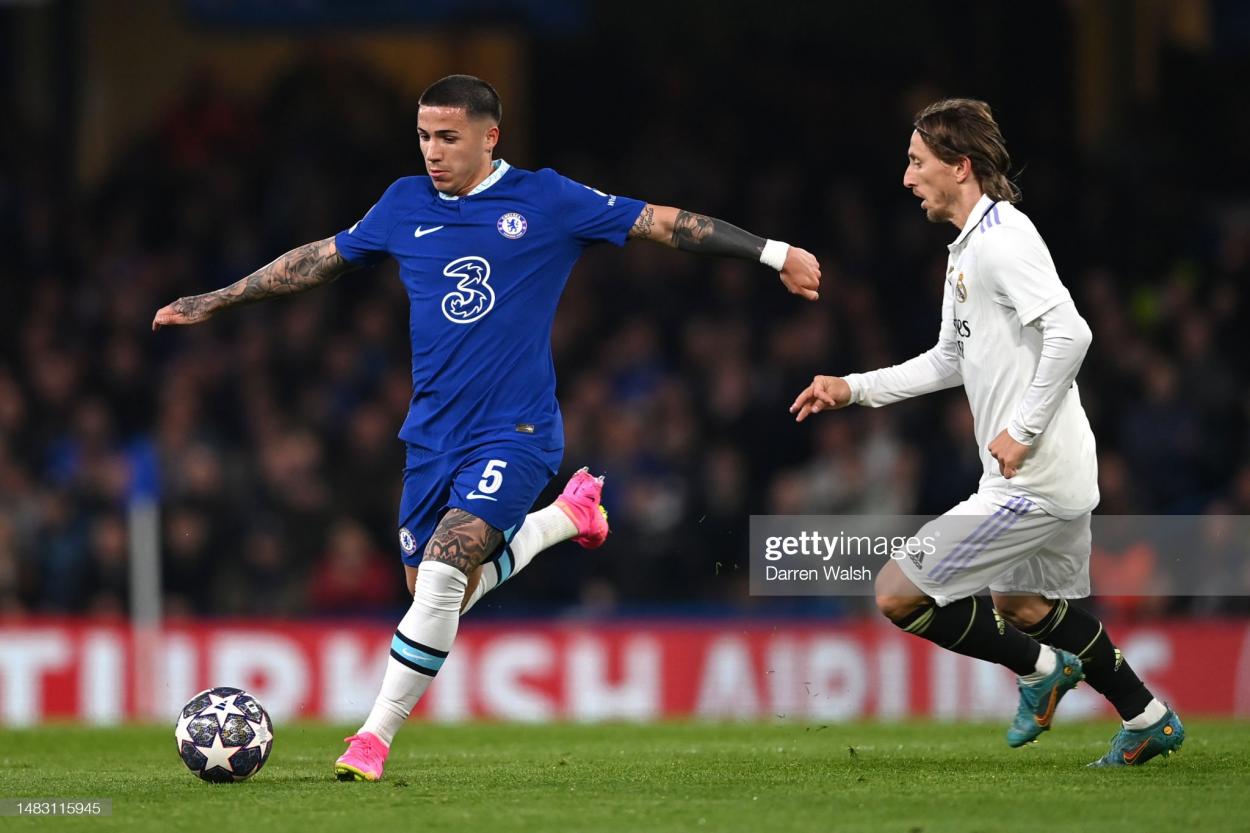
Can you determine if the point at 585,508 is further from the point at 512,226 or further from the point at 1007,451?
the point at 1007,451

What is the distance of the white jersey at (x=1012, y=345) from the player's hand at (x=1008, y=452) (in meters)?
0.04

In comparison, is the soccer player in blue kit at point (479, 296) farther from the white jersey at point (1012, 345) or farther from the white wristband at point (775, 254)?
the white jersey at point (1012, 345)

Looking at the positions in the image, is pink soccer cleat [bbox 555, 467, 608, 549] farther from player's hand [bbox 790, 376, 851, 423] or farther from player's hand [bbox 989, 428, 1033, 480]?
player's hand [bbox 989, 428, 1033, 480]

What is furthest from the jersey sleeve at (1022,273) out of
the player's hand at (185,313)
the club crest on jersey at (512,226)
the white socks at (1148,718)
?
the player's hand at (185,313)

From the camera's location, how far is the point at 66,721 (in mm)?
12883

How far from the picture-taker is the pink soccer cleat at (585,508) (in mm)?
8055

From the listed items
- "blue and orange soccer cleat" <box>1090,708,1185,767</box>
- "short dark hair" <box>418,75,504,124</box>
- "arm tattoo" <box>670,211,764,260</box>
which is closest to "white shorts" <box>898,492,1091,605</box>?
"blue and orange soccer cleat" <box>1090,708,1185,767</box>

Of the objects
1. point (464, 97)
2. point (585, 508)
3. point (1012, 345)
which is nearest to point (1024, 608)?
point (1012, 345)

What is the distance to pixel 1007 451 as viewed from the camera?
6727mm

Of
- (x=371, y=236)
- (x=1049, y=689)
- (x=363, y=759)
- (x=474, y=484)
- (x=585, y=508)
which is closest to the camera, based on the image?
(x=363, y=759)

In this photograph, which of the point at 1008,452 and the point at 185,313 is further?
the point at 185,313

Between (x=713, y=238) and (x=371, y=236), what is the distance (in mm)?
1305

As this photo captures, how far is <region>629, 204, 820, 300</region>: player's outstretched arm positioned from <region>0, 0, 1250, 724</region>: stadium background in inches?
221

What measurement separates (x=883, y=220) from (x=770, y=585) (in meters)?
→ 7.16
